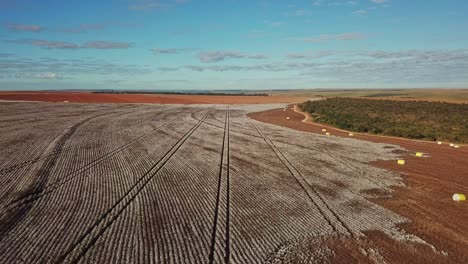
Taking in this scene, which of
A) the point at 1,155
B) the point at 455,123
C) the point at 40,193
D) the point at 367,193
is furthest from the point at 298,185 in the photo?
the point at 455,123

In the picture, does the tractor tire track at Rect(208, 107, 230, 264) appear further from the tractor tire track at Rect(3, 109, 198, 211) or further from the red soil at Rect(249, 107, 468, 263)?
the tractor tire track at Rect(3, 109, 198, 211)

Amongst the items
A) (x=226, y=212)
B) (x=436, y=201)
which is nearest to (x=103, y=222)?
(x=226, y=212)

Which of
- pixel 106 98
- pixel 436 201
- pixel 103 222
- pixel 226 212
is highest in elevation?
pixel 103 222

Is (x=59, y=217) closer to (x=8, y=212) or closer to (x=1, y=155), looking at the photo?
(x=8, y=212)

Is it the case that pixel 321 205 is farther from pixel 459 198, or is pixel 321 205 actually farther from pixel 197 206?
pixel 459 198

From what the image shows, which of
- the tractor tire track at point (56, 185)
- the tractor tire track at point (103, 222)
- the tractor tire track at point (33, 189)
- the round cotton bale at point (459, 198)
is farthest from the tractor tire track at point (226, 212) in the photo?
the round cotton bale at point (459, 198)

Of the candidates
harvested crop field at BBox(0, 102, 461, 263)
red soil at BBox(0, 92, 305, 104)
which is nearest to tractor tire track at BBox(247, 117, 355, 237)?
harvested crop field at BBox(0, 102, 461, 263)
